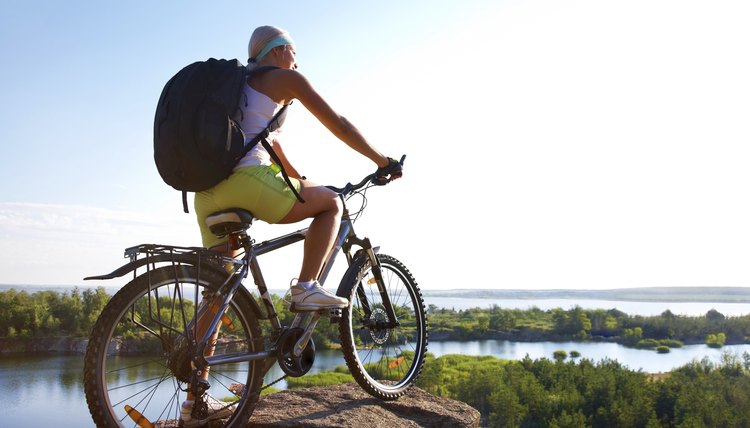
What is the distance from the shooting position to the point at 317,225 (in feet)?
12.3

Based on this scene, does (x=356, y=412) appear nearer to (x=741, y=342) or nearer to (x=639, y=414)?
(x=639, y=414)

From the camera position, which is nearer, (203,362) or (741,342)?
(203,362)

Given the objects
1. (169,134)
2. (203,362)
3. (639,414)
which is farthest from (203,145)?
(639,414)

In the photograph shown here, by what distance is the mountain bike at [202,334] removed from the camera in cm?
301

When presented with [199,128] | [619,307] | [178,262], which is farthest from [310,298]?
[619,307]

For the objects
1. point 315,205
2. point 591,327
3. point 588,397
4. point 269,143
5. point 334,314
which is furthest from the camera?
point 591,327

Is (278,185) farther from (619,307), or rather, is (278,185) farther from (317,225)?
(619,307)

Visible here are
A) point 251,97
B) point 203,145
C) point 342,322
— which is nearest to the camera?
point 203,145

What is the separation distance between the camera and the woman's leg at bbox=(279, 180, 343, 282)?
3688 mm

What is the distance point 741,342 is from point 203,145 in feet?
442

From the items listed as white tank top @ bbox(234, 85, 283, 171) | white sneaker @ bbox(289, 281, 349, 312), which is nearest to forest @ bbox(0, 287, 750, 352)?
white sneaker @ bbox(289, 281, 349, 312)

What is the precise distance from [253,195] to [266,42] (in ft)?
2.99

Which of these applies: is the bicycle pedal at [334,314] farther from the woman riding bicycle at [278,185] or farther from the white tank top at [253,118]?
the white tank top at [253,118]

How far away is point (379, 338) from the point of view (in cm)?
471
